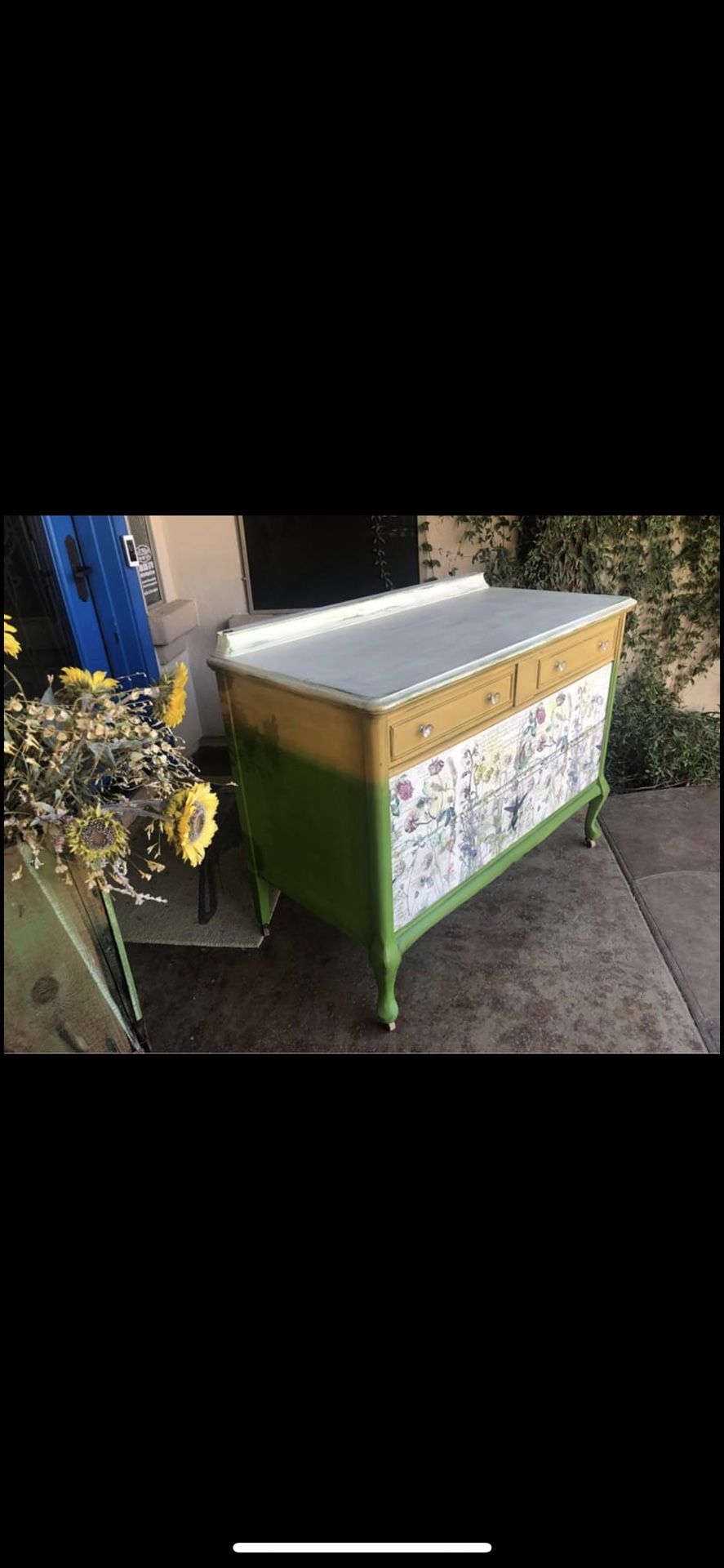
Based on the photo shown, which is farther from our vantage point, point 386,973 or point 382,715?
point 386,973

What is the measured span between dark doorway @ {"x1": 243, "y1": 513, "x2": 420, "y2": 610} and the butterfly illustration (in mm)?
1714

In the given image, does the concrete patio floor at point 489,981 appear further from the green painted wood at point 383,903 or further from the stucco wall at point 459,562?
the stucco wall at point 459,562

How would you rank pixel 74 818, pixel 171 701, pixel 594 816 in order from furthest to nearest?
pixel 594 816
pixel 171 701
pixel 74 818

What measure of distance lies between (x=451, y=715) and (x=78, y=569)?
62.2 inches

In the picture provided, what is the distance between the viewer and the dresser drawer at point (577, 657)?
1.95 m

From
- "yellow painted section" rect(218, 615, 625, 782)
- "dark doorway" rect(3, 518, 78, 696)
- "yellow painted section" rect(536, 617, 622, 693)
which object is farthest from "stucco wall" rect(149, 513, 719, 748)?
"yellow painted section" rect(218, 615, 625, 782)

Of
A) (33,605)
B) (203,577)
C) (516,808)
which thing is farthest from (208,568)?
(516,808)

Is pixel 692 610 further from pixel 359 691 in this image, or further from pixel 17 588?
pixel 17 588

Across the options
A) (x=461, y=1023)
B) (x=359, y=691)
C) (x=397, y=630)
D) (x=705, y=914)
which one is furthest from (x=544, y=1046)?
(x=397, y=630)

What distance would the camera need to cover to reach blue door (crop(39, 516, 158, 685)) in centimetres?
236

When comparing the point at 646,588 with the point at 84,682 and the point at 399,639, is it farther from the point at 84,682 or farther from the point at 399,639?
the point at 84,682

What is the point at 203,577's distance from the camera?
3.41 metres

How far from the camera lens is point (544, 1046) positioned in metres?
1.82

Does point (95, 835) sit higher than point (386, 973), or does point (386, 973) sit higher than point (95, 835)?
point (95, 835)
